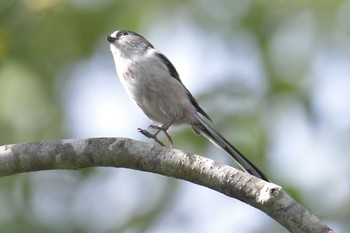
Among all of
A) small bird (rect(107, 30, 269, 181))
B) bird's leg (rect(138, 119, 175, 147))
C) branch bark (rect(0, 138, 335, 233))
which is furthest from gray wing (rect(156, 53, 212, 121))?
branch bark (rect(0, 138, 335, 233))

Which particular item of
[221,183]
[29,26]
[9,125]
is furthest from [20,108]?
[221,183]

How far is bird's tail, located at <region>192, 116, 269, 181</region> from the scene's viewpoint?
5.29 metres

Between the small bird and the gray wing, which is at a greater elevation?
the gray wing

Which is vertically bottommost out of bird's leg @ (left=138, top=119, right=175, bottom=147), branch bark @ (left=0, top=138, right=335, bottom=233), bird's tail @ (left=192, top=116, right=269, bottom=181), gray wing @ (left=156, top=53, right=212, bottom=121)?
branch bark @ (left=0, top=138, right=335, bottom=233)

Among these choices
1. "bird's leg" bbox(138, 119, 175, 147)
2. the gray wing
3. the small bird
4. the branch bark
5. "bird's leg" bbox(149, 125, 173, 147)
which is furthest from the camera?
the gray wing

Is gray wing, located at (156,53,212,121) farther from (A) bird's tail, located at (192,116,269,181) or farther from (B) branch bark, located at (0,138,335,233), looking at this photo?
(B) branch bark, located at (0,138,335,233)

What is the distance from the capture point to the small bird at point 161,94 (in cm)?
560

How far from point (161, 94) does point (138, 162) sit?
4.08 feet

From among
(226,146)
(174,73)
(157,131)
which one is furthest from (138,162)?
(174,73)

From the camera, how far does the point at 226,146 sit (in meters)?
5.55

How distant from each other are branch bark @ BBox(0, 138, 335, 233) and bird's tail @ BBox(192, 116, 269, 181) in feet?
3.03

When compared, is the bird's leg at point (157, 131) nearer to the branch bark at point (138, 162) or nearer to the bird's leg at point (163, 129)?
the bird's leg at point (163, 129)

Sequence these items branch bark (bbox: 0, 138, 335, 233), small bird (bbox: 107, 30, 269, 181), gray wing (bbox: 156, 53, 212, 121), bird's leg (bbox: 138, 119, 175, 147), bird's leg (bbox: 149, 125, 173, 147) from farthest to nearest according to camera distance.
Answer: gray wing (bbox: 156, 53, 212, 121) → small bird (bbox: 107, 30, 269, 181) → bird's leg (bbox: 149, 125, 173, 147) → bird's leg (bbox: 138, 119, 175, 147) → branch bark (bbox: 0, 138, 335, 233)

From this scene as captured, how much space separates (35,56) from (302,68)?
2.99 meters
